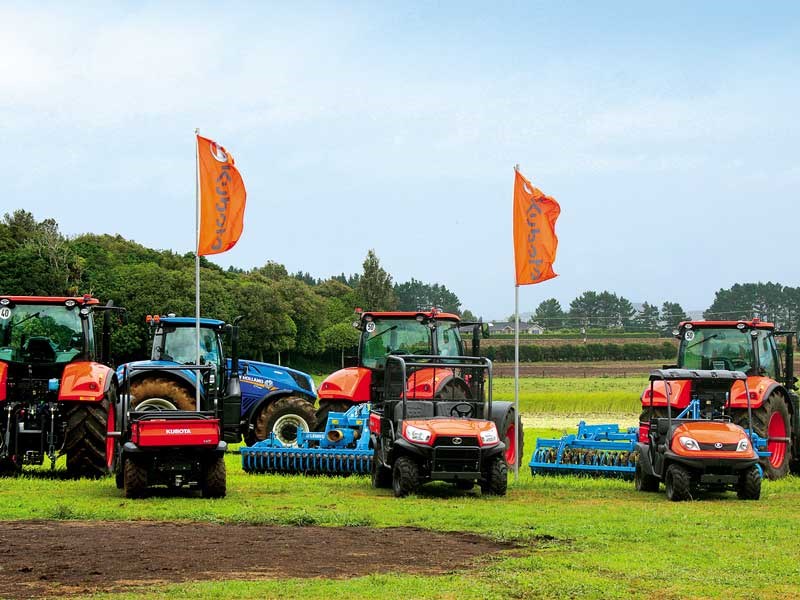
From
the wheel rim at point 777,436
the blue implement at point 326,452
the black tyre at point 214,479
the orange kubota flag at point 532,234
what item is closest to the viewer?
the black tyre at point 214,479

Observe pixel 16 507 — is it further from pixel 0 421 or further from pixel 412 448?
pixel 412 448

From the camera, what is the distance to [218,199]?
20.4 meters

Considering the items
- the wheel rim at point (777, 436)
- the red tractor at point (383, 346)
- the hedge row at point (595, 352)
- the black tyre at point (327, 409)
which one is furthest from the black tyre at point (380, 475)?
the hedge row at point (595, 352)

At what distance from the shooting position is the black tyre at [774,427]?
1797 cm

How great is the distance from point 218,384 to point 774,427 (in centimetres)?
950

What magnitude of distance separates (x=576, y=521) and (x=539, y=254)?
6635mm

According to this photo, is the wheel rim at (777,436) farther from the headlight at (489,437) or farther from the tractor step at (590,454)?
the headlight at (489,437)

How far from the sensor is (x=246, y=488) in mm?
16422

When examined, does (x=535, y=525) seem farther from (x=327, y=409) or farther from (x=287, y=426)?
(x=287, y=426)

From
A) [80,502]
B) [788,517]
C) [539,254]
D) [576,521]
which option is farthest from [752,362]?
[80,502]

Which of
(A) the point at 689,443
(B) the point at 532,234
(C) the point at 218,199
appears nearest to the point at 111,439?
(C) the point at 218,199

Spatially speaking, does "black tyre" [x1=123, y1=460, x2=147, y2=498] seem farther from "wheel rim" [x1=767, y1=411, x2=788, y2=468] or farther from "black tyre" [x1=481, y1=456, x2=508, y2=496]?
"wheel rim" [x1=767, y1=411, x2=788, y2=468]

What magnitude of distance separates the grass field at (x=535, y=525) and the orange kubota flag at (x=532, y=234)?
332cm

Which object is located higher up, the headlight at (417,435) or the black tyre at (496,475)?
the headlight at (417,435)
